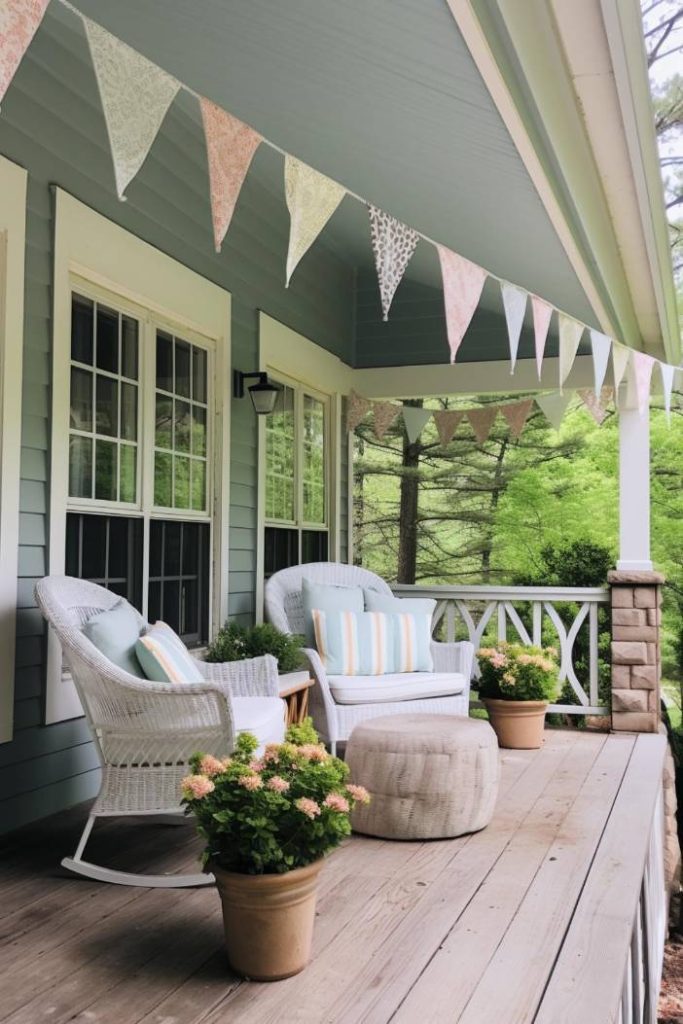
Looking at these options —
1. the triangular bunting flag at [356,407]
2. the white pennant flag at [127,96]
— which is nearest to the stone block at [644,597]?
the triangular bunting flag at [356,407]

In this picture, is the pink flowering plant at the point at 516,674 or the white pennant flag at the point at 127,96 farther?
the pink flowering plant at the point at 516,674

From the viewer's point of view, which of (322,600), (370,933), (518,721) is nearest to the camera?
(370,933)

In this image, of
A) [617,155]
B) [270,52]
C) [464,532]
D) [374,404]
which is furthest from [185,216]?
[464,532]

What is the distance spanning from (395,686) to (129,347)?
1.93 meters

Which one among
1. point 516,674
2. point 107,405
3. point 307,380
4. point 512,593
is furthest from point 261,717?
point 307,380

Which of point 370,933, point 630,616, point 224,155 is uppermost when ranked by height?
point 224,155

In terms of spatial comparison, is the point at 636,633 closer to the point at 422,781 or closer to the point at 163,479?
the point at 422,781

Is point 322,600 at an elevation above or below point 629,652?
above

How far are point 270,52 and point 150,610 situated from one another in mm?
2345

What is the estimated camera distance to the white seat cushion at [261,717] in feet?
10.00

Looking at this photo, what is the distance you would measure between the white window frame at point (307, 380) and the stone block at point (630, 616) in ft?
6.36

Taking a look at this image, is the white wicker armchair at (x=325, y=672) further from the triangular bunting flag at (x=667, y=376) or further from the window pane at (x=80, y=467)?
the triangular bunting flag at (x=667, y=376)

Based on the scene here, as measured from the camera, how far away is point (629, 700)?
18.2ft

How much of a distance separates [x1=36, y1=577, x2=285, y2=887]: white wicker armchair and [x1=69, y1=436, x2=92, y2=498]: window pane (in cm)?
78
